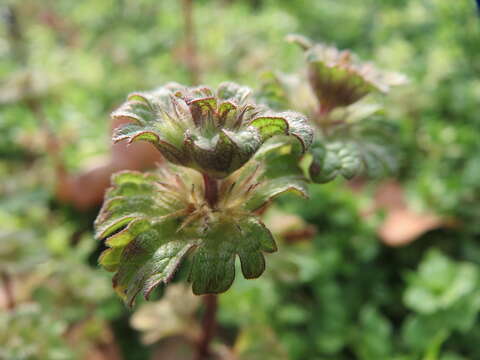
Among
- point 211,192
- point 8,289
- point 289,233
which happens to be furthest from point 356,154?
point 8,289

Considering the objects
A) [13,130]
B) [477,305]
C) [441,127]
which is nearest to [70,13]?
[13,130]

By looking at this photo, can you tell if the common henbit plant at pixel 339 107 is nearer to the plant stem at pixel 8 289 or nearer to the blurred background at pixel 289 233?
the blurred background at pixel 289 233

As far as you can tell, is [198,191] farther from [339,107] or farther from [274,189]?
[339,107]

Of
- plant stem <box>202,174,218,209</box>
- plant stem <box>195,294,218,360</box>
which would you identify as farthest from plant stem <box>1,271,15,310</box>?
plant stem <box>202,174,218,209</box>

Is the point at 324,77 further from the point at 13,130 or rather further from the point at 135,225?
the point at 13,130

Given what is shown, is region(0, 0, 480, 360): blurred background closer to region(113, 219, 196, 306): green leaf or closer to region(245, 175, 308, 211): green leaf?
region(245, 175, 308, 211): green leaf

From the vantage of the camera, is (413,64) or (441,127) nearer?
(441,127)
